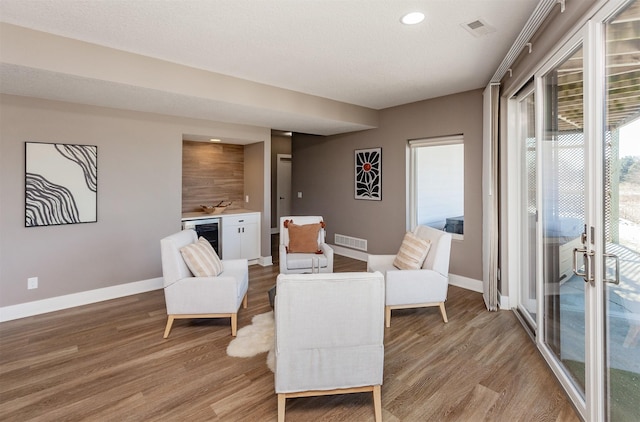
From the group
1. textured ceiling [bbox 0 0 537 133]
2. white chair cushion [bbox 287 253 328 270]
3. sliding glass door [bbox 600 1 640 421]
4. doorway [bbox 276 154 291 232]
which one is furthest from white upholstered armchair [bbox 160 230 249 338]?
doorway [bbox 276 154 291 232]

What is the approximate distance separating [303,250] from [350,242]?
1.87 meters

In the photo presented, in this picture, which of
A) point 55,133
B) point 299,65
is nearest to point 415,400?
point 299,65

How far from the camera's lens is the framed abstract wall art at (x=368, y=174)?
5422 mm

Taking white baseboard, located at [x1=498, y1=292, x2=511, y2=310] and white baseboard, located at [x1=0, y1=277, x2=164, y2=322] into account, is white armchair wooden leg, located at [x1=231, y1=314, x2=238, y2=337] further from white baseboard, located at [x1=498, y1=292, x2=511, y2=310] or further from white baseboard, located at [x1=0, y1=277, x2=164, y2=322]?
white baseboard, located at [x1=498, y1=292, x2=511, y2=310]

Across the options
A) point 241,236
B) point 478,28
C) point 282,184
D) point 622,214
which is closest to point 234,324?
point 241,236

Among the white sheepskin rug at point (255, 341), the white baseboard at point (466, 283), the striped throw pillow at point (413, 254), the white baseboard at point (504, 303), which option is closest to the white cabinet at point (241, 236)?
the white sheepskin rug at point (255, 341)

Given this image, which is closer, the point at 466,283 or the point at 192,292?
the point at 192,292

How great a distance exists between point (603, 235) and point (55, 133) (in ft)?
15.7

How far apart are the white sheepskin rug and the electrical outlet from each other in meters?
2.33

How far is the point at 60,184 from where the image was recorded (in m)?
3.57

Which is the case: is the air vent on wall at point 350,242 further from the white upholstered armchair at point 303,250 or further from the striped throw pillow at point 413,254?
the striped throw pillow at point 413,254

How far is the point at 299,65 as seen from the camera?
3.30 metres

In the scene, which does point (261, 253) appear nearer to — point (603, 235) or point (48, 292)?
point (48, 292)

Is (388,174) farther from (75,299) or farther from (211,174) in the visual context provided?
(75,299)
